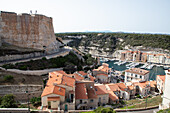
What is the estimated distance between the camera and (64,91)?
16016 millimetres

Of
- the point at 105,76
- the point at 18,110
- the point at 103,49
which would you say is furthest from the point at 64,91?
the point at 103,49

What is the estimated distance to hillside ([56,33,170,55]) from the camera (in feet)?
260

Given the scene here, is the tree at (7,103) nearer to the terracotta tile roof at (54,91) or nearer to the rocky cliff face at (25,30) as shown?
→ the terracotta tile roof at (54,91)

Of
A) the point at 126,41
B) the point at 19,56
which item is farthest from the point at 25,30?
the point at 126,41

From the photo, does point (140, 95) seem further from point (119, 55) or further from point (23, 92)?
point (119, 55)

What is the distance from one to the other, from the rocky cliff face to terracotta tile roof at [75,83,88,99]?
1850 cm

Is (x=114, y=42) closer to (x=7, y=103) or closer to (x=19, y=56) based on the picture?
(x=19, y=56)

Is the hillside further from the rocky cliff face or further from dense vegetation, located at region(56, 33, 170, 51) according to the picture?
the rocky cliff face

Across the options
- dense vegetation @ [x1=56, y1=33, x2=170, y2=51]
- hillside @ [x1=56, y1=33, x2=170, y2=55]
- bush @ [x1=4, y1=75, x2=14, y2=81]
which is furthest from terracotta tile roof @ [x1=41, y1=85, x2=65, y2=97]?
dense vegetation @ [x1=56, y1=33, x2=170, y2=51]

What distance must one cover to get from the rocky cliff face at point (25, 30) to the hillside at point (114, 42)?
59135mm

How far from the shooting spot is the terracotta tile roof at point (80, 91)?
55.1 feet

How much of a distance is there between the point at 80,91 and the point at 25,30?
22.2 meters

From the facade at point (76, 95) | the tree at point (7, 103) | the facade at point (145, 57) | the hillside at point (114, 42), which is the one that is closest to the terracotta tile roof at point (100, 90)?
the facade at point (76, 95)

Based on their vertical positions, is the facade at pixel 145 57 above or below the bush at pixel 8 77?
below
